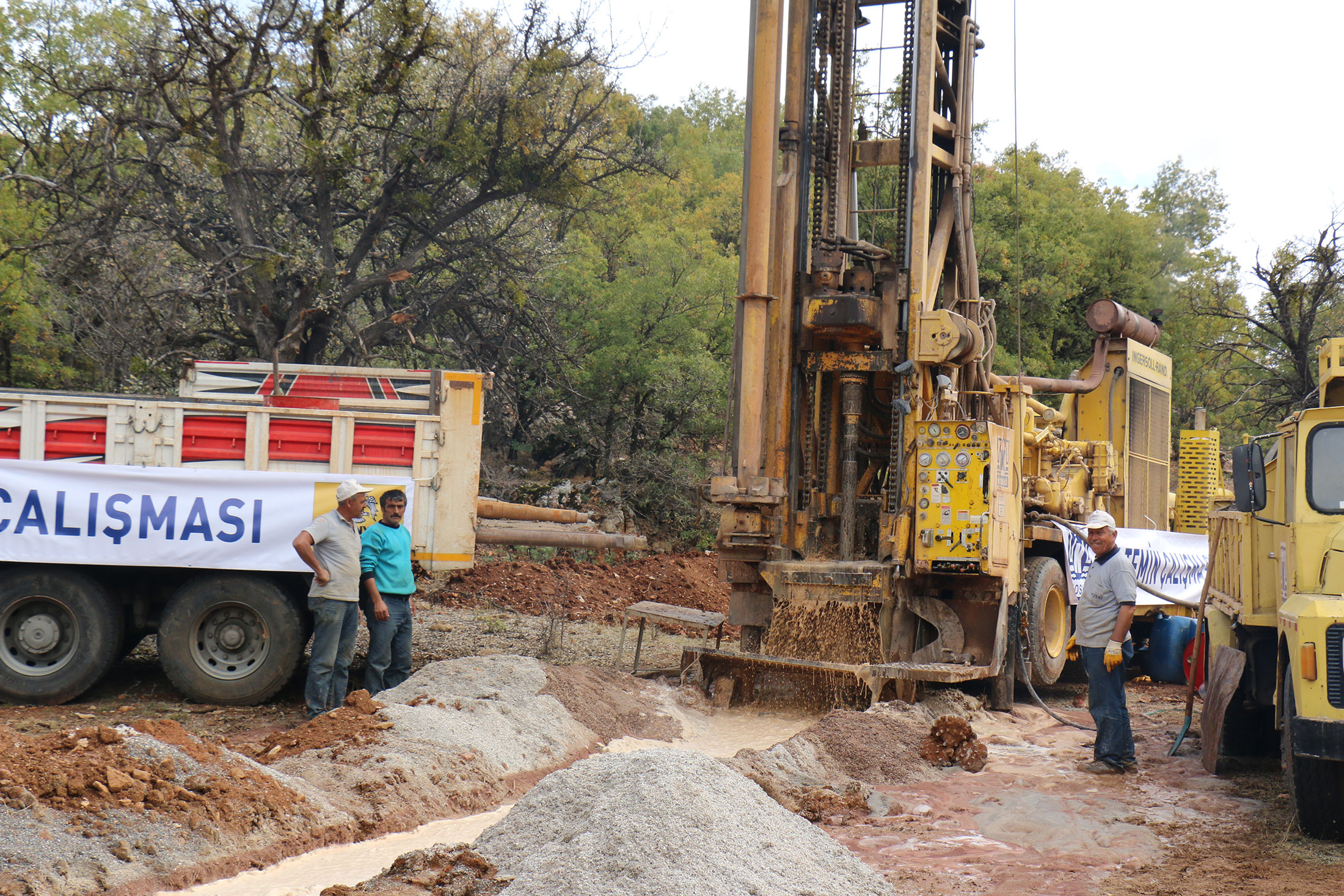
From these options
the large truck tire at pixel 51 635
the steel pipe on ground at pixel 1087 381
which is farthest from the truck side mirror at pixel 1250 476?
the large truck tire at pixel 51 635

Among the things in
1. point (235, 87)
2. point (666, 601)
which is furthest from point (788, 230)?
point (235, 87)

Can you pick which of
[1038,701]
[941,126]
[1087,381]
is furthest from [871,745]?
[1087,381]

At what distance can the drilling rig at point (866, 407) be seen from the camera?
9289 mm

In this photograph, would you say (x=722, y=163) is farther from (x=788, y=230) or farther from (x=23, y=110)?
(x=788, y=230)

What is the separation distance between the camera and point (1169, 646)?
11.0 m

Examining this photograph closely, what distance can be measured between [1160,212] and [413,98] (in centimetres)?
2752

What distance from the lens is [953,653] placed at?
30.8 ft

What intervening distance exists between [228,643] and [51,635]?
1.29 meters

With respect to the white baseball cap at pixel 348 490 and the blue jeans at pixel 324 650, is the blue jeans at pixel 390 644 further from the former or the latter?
the white baseball cap at pixel 348 490

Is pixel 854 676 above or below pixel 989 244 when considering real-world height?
below

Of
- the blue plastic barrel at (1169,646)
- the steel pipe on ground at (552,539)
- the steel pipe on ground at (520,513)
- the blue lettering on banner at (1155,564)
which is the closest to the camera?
the steel pipe on ground at (552,539)

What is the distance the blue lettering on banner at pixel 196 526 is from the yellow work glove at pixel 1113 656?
6516mm

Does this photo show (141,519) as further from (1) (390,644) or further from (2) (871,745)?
(2) (871,745)

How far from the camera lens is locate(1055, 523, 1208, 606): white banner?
11.8 m
